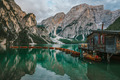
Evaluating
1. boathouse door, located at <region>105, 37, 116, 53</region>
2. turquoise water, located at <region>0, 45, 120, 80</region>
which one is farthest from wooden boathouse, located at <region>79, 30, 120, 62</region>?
turquoise water, located at <region>0, 45, 120, 80</region>

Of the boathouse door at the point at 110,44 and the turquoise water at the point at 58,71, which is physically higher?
the boathouse door at the point at 110,44

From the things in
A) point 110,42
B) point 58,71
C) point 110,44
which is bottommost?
point 58,71

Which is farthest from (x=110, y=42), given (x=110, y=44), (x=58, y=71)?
(x=58, y=71)

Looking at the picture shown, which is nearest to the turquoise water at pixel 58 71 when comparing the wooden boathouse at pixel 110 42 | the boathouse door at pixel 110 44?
the wooden boathouse at pixel 110 42

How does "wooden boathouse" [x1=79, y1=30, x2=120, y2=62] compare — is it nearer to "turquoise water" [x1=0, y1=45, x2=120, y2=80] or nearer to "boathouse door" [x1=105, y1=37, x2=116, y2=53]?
"boathouse door" [x1=105, y1=37, x2=116, y2=53]

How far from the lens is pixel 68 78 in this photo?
1548 centimetres

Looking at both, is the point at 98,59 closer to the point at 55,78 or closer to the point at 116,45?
the point at 116,45

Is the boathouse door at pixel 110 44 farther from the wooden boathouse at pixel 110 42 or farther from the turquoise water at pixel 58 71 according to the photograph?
the turquoise water at pixel 58 71

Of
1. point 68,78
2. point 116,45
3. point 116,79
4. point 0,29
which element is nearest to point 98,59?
point 116,45

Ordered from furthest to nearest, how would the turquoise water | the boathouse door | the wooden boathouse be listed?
1. the boathouse door
2. the wooden boathouse
3. the turquoise water

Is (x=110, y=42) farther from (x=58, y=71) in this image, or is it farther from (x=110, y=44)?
(x=58, y=71)

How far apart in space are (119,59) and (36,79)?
79.7 feet

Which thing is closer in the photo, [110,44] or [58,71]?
[58,71]

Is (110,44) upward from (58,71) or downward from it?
upward
